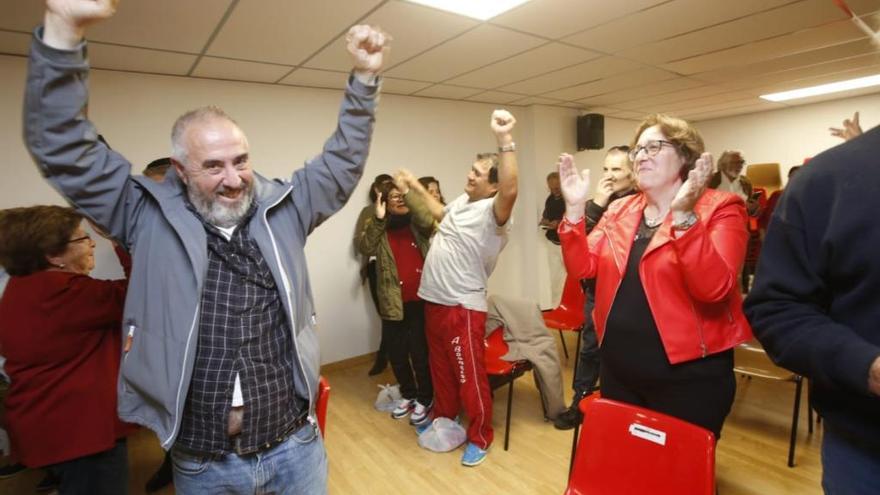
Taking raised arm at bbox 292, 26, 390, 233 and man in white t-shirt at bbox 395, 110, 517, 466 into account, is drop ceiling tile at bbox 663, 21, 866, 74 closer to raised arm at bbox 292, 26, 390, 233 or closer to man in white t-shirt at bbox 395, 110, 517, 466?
man in white t-shirt at bbox 395, 110, 517, 466

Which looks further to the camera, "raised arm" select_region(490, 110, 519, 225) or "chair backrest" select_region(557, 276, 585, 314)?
"chair backrest" select_region(557, 276, 585, 314)

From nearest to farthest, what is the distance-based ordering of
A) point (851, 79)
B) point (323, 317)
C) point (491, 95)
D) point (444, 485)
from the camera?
point (444, 485), point (323, 317), point (491, 95), point (851, 79)

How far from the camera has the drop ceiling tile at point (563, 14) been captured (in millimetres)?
2311

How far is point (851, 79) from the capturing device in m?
4.68

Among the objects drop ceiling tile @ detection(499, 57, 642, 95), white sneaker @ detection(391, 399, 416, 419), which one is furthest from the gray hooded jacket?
drop ceiling tile @ detection(499, 57, 642, 95)

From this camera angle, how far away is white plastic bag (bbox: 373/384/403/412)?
3184 millimetres

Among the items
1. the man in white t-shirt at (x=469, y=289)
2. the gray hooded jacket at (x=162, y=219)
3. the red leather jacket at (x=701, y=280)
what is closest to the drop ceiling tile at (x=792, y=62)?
the man in white t-shirt at (x=469, y=289)

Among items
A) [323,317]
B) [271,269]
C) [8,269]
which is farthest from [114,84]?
[271,269]

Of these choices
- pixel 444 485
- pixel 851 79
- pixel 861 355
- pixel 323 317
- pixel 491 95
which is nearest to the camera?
pixel 861 355

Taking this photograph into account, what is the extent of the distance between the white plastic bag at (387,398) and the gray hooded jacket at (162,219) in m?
2.15

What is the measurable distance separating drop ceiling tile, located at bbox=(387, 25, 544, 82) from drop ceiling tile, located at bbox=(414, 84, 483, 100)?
14.2 inches

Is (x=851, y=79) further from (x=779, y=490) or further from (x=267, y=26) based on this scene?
(x=267, y=26)

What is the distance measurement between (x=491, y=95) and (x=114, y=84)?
3.03 metres

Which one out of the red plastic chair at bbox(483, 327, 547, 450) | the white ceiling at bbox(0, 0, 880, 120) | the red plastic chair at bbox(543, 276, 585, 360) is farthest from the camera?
the red plastic chair at bbox(543, 276, 585, 360)
